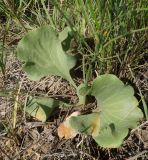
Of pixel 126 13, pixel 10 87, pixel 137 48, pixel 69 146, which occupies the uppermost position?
pixel 126 13

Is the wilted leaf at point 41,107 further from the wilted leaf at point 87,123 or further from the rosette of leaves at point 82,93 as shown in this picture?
the wilted leaf at point 87,123

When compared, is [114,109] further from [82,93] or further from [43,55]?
[43,55]

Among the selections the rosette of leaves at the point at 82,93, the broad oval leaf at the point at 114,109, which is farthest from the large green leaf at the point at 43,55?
the broad oval leaf at the point at 114,109

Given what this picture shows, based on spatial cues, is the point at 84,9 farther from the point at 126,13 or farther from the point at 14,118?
the point at 14,118

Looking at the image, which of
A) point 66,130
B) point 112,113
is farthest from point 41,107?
point 112,113

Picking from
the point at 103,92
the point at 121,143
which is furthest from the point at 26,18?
the point at 121,143

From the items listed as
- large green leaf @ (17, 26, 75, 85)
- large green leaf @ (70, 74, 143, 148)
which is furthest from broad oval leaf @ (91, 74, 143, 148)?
large green leaf @ (17, 26, 75, 85)

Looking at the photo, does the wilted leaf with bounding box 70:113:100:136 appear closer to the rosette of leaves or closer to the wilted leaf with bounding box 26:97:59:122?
the rosette of leaves
